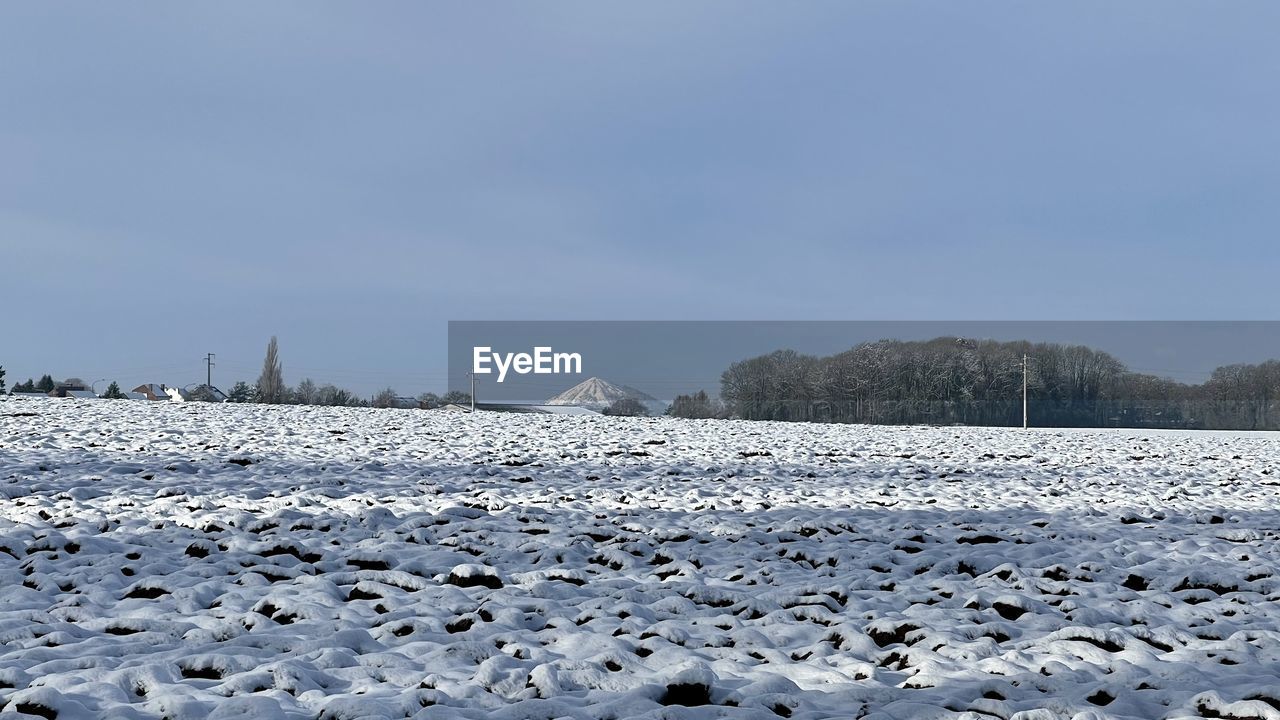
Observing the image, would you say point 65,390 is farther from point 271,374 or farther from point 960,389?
point 960,389

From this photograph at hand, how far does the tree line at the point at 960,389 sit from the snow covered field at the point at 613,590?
147ft

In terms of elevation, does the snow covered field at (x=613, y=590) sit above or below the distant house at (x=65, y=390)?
below

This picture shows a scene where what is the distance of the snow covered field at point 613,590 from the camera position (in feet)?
13.7

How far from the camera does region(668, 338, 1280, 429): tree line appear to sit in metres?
55.3

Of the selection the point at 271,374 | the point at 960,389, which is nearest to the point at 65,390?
the point at 271,374

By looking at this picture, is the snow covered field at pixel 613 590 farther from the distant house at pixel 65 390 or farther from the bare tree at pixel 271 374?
the bare tree at pixel 271 374

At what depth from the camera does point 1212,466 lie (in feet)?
47.9

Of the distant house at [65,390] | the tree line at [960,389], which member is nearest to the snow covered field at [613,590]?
the distant house at [65,390]

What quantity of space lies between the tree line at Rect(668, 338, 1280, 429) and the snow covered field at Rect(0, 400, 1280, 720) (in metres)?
45.0

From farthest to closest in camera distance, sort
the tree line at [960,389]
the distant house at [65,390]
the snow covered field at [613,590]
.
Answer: the tree line at [960,389], the distant house at [65,390], the snow covered field at [613,590]

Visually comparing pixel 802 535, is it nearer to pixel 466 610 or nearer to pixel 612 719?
pixel 466 610

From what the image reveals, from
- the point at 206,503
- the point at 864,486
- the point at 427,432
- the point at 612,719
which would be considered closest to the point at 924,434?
the point at 864,486

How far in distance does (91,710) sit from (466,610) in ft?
7.19

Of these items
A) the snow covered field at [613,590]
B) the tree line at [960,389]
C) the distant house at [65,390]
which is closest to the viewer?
the snow covered field at [613,590]
